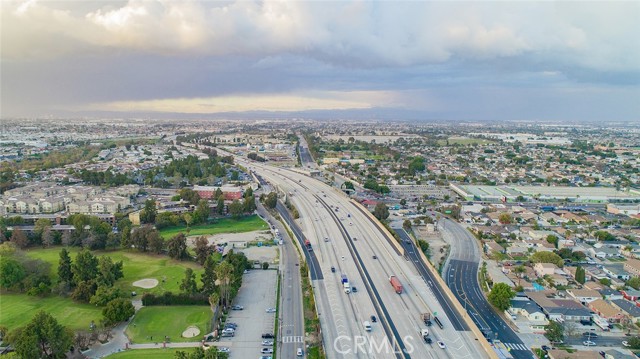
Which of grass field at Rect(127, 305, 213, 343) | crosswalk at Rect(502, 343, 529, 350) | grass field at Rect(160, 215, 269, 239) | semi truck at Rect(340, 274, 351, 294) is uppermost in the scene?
semi truck at Rect(340, 274, 351, 294)

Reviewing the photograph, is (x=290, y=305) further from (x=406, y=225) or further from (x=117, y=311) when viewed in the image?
(x=406, y=225)

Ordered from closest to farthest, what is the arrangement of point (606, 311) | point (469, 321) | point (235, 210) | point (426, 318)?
point (469, 321)
point (426, 318)
point (606, 311)
point (235, 210)

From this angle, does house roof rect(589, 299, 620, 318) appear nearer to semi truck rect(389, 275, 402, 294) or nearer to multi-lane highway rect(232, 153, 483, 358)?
multi-lane highway rect(232, 153, 483, 358)

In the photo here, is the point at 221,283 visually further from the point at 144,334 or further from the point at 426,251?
the point at 426,251

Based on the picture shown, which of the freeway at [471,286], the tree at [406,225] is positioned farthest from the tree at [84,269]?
the tree at [406,225]

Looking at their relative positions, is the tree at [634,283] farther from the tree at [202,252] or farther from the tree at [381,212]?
the tree at [202,252]

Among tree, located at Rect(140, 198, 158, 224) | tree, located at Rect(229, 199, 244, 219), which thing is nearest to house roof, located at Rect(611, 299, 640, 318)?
tree, located at Rect(229, 199, 244, 219)

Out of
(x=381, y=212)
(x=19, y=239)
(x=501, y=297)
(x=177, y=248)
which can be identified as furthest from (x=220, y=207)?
(x=501, y=297)
